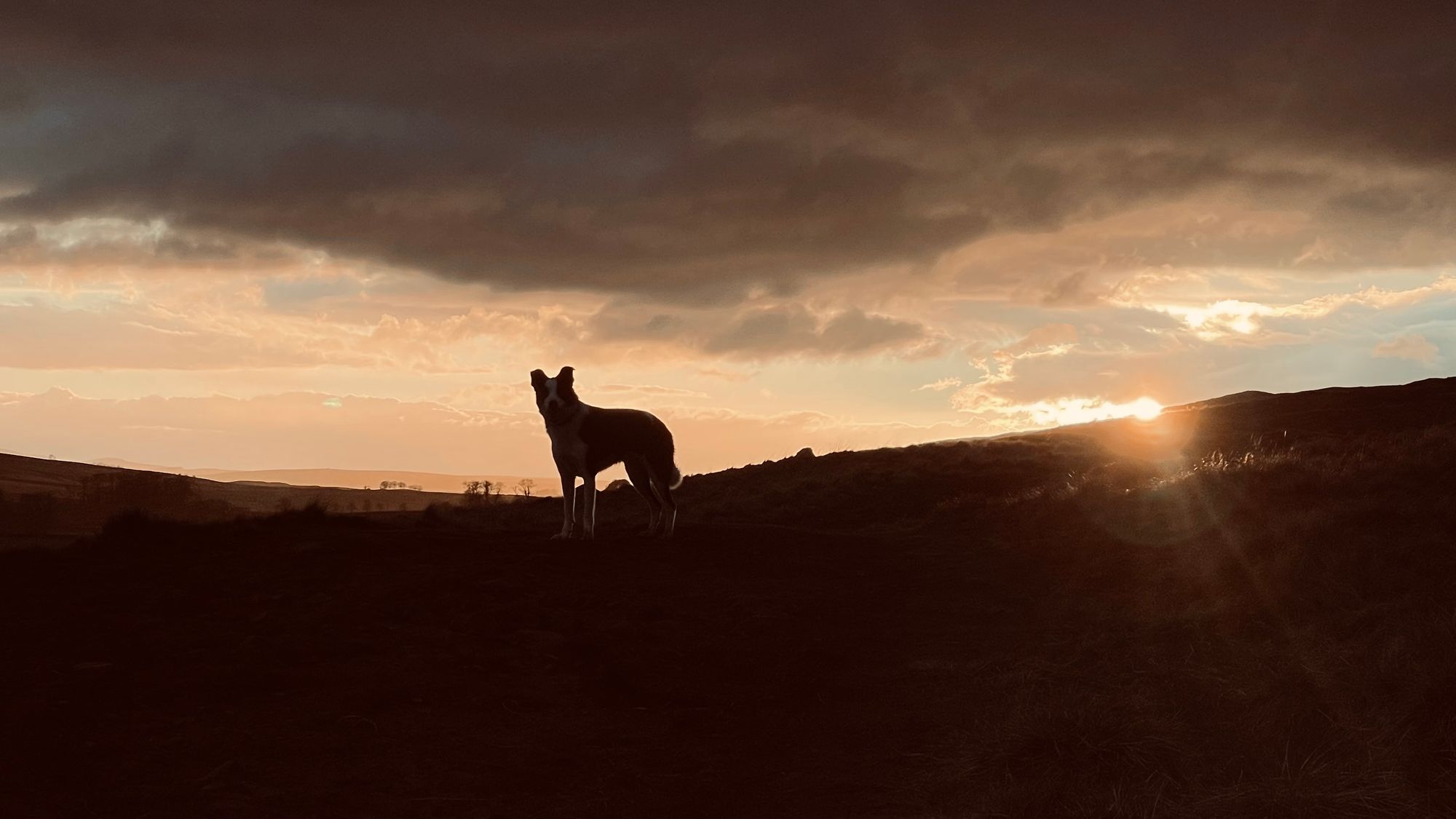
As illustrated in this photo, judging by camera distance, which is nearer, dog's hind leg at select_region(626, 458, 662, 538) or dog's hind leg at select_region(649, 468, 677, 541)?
dog's hind leg at select_region(649, 468, 677, 541)

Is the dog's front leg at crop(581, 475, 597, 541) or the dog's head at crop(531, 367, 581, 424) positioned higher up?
the dog's head at crop(531, 367, 581, 424)

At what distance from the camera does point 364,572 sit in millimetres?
12836

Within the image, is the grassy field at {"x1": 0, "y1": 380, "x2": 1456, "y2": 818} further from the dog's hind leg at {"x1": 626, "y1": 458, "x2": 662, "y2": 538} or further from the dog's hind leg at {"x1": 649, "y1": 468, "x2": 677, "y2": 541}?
the dog's hind leg at {"x1": 626, "y1": 458, "x2": 662, "y2": 538}

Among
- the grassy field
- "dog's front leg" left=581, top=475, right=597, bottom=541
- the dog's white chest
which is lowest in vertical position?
the grassy field

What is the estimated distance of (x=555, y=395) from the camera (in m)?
16.2

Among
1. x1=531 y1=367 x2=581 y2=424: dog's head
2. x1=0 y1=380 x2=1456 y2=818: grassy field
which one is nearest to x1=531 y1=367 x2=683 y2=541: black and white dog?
x1=531 y1=367 x2=581 y2=424: dog's head

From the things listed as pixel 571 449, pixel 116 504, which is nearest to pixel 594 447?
pixel 571 449

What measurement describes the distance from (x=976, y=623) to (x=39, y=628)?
9.34 m

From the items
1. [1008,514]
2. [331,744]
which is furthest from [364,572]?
[1008,514]

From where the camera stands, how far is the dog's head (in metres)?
16.2

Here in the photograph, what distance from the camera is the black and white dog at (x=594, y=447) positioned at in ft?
53.4

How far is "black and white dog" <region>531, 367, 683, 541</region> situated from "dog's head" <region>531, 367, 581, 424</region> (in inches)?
0.4

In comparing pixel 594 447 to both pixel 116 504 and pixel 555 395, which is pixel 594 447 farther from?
pixel 116 504

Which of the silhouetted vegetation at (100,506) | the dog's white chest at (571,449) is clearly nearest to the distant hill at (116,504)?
the silhouetted vegetation at (100,506)
